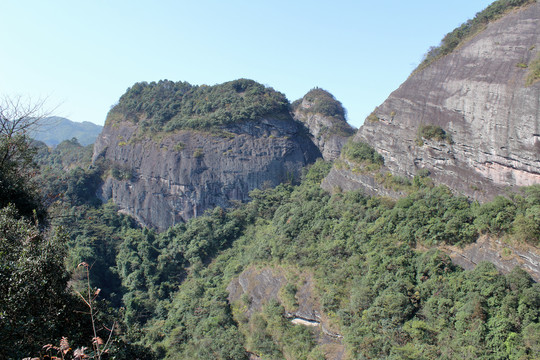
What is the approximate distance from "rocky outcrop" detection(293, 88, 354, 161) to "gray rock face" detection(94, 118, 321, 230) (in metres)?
3.25

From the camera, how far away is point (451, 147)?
23.7 meters

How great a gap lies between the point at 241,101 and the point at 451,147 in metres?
24.9

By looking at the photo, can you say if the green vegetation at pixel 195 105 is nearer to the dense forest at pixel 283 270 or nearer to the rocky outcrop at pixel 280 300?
the dense forest at pixel 283 270

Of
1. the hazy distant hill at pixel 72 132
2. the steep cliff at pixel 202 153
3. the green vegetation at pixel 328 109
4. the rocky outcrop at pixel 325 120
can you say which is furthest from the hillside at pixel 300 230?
the hazy distant hill at pixel 72 132

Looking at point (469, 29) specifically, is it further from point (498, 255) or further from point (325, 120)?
point (325, 120)

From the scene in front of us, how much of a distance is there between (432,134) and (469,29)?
8.88 m

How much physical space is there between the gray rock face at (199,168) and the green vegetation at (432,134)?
57.1 feet

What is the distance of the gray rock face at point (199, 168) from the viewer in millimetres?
39594

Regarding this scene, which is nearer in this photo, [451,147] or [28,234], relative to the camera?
[28,234]

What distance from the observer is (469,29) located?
1074 inches

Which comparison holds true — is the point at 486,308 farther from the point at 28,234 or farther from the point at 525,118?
the point at 28,234

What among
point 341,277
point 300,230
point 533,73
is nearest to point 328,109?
point 300,230

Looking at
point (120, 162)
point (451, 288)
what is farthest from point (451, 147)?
point (120, 162)

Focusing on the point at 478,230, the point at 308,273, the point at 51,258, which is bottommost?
the point at 308,273
